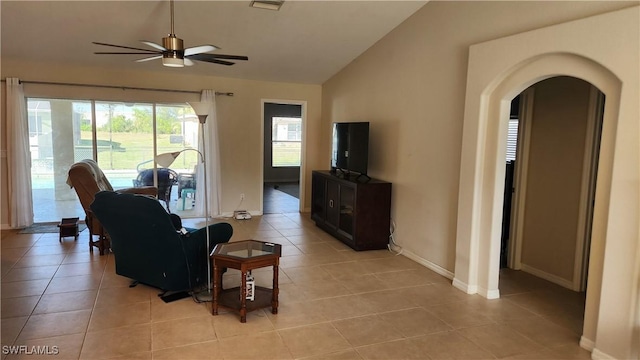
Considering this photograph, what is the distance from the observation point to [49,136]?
6.13 metres

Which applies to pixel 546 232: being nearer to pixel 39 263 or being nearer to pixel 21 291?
pixel 21 291

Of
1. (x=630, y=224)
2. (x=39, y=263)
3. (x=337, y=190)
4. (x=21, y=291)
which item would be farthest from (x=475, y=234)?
(x=39, y=263)

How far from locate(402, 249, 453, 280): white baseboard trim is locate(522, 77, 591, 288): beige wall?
1.01m

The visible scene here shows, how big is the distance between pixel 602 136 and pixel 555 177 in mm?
1570

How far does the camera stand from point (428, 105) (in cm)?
450

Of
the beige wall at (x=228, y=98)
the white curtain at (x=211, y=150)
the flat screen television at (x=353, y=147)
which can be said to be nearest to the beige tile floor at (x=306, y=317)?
the flat screen television at (x=353, y=147)

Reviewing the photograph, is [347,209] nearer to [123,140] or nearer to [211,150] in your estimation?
[211,150]

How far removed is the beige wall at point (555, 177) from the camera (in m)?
3.95

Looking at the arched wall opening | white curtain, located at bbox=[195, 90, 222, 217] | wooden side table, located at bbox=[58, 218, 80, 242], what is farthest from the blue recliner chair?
white curtain, located at bbox=[195, 90, 222, 217]

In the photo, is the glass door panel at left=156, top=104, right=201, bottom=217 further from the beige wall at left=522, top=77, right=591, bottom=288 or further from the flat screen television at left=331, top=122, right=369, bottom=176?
the beige wall at left=522, top=77, right=591, bottom=288

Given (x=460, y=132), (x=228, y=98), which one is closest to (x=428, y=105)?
(x=460, y=132)

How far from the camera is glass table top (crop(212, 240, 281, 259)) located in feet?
10.8

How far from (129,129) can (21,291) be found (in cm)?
335

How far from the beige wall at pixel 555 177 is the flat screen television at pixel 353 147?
1947 mm
